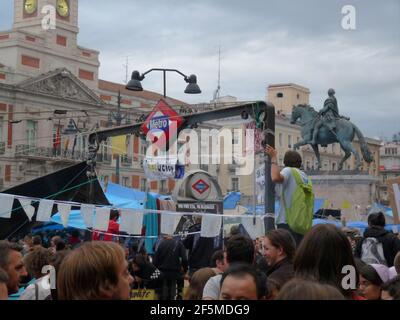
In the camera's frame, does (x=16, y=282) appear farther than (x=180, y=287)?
No

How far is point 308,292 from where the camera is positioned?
255 cm

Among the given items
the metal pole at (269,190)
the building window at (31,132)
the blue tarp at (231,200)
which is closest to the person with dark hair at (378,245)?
the metal pole at (269,190)

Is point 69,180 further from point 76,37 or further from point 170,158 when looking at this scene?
point 76,37

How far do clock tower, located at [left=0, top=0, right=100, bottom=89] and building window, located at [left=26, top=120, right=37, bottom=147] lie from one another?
352 cm

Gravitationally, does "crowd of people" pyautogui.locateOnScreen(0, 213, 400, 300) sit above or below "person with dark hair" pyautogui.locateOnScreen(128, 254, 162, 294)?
above

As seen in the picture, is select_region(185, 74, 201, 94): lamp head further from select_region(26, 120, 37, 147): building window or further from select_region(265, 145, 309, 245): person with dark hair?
select_region(26, 120, 37, 147): building window

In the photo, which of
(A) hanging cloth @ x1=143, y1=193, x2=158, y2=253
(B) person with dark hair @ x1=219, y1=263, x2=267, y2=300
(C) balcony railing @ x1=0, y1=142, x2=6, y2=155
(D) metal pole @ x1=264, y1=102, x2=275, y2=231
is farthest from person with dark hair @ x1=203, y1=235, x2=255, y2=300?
(C) balcony railing @ x1=0, y1=142, x2=6, y2=155

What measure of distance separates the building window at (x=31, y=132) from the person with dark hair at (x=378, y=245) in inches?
1808

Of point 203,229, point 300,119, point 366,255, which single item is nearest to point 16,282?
point 366,255

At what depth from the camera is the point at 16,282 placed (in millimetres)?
5141

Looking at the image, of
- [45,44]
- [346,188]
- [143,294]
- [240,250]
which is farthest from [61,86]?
[240,250]

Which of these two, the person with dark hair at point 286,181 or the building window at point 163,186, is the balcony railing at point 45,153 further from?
the person with dark hair at point 286,181

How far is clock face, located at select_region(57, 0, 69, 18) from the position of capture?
4991 cm
